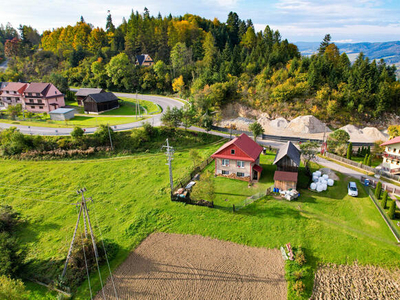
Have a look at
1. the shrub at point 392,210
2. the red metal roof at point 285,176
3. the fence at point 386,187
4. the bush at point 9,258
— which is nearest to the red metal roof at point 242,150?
the red metal roof at point 285,176

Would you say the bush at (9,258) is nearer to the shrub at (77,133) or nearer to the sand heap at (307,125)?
the shrub at (77,133)

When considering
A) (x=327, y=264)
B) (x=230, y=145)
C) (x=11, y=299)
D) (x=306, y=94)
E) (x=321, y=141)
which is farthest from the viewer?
(x=306, y=94)

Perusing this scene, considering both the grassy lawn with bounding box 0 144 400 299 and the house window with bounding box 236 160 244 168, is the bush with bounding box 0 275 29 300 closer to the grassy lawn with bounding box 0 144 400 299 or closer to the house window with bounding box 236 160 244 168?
the grassy lawn with bounding box 0 144 400 299

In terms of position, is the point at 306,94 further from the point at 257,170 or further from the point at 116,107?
the point at 116,107

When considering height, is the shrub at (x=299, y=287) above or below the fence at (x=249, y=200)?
below

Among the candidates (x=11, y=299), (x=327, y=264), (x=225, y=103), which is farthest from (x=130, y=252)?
(x=225, y=103)

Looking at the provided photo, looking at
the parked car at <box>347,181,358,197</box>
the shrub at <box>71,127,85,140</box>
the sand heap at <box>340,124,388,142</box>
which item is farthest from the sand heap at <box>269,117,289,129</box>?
the shrub at <box>71,127,85,140</box>
